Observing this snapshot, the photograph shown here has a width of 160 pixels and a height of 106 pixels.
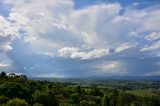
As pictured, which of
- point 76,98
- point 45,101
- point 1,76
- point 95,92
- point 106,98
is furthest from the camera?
point 95,92

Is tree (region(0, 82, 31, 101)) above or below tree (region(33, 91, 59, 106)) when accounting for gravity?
above

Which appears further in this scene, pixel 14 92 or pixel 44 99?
pixel 14 92

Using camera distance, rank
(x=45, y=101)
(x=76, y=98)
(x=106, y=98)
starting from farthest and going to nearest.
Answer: (x=106, y=98) → (x=76, y=98) → (x=45, y=101)

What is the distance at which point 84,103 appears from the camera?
128 metres

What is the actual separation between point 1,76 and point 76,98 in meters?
45.8

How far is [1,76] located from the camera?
569 ft

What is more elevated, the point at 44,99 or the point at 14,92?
the point at 14,92

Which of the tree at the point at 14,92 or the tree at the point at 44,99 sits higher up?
the tree at the point at 14,92

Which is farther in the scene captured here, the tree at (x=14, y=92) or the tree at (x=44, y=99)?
the tree at (x=14, y=92)

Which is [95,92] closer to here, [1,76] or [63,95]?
[63,95]

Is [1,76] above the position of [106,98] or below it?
above

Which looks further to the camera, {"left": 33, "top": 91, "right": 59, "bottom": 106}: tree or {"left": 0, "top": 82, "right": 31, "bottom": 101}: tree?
{"left": 0, "top": 82, "right": 31, "bottom": 101}: tree

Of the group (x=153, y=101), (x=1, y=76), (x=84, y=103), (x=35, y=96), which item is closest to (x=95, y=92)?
(x=153, y=101)

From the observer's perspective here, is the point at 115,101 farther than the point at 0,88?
Yes
